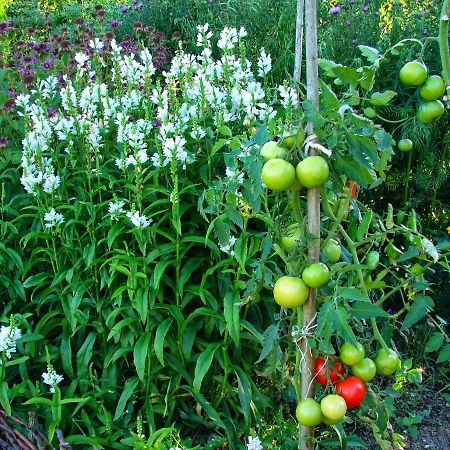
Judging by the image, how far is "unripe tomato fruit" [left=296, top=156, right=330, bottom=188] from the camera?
1519 millimetres

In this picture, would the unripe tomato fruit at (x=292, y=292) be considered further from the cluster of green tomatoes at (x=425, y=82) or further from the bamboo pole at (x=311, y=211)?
the cluster of green tomatoes at (x=425, y=82)

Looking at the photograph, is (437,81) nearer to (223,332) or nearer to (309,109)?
(309,109)

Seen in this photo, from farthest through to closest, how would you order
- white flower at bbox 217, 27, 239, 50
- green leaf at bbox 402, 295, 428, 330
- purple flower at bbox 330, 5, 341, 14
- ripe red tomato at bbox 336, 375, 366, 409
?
purple flower at bbox 330, 5, 341, 14 < white flower at bbox 217, 27, 239, 50 < green leaf at bbox 402, 295, 428, 330 < ripe red tomato at bbox 336, 375, 366, 409

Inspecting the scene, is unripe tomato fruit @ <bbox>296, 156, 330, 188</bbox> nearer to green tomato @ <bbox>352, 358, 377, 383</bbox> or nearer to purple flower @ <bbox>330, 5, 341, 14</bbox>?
green tomato @ <bbox>352, 358, 377, 383</bbox>

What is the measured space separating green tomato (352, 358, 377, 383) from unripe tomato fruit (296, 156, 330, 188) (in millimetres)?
480

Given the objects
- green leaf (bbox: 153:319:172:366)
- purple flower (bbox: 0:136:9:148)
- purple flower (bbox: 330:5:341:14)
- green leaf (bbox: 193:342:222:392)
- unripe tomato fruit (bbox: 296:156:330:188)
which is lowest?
green leaf (bbox: 193:342:222:392)

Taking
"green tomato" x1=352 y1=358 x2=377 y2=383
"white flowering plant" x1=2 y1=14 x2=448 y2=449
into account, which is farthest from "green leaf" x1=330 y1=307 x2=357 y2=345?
"white flowering plant" x1=2 y1=14 x2=448 y2=449

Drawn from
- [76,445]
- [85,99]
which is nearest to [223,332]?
[76,445]

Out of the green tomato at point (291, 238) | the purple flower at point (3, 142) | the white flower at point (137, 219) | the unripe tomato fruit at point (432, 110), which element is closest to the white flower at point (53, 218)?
the white flower at point (137, 219)

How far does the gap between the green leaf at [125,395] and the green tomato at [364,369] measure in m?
1.27

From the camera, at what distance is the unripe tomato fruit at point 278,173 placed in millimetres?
1514

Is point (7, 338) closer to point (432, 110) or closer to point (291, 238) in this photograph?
point (291, 238)

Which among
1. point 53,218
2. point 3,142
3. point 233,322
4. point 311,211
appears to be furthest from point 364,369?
point 3,142

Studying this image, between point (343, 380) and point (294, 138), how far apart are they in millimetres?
626
